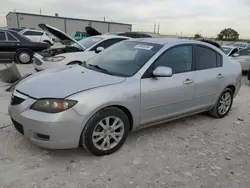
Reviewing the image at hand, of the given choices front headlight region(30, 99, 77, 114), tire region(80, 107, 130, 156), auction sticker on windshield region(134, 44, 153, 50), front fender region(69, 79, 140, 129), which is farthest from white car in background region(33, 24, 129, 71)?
front headlight region(30, 99, 77, 114)

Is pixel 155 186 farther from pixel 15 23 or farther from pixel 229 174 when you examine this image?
pixel 15 23

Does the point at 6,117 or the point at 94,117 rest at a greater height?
the point at 94,117

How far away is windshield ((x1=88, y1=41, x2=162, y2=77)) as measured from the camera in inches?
143

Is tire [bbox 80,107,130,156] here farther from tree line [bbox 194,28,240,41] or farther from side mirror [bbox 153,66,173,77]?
tree line [bbox 194,28,240,41]

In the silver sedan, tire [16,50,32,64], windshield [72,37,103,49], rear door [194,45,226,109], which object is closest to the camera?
the silver sedan

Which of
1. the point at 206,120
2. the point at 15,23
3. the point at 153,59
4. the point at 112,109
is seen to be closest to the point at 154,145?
the point at 112,109

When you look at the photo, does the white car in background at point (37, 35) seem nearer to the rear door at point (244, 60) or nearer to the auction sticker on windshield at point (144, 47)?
the rear door at point (244, 60)

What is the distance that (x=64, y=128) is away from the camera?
287 centimetres

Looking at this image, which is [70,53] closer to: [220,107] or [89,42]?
[89,42]

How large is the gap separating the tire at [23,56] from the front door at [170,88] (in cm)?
927

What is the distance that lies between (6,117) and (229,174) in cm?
365

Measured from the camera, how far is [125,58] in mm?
3959

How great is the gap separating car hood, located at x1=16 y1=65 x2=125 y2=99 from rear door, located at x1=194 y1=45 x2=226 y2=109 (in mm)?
1557

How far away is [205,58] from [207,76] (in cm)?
34
